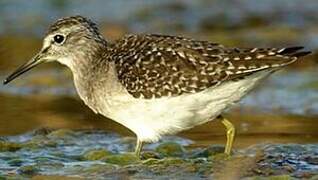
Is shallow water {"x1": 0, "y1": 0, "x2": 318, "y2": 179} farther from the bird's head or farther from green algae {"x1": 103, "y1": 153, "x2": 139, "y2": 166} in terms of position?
the bird's head

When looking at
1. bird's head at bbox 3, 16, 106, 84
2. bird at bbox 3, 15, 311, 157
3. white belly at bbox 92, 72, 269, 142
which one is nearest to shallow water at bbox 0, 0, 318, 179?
white belly at bbox 92, 72, 269, 142

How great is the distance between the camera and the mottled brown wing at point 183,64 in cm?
972

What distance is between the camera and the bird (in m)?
9.77

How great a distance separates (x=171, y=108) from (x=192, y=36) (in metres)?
7.59

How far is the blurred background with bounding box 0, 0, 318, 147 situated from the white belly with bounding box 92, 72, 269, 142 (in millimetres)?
1324

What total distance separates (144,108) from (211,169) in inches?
32.8

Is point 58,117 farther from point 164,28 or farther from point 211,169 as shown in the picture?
point 164,28

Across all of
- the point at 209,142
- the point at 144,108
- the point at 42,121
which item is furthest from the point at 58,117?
the point at 144,108

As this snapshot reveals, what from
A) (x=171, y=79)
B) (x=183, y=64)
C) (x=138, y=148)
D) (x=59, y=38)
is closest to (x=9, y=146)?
(x=59, y=38)

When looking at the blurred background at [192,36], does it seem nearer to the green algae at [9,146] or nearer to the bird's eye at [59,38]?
the green algae at [9,146]

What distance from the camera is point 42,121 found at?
12883mm

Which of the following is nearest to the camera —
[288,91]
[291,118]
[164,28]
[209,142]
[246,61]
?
[246,61]

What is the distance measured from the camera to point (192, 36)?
17.5 meters

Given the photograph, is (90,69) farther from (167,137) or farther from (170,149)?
(167,137)
